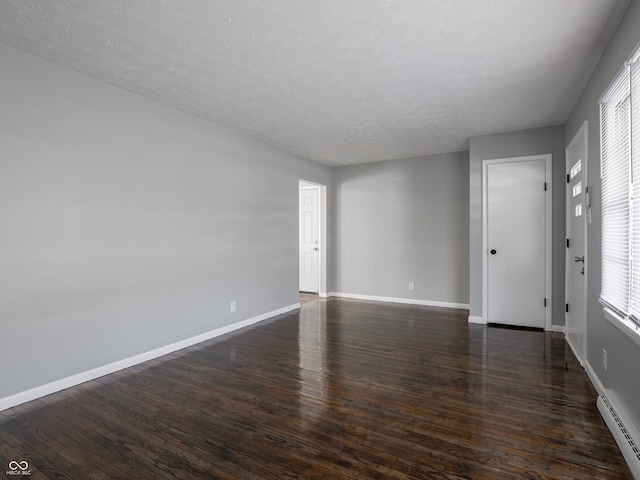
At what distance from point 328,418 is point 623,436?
167cm

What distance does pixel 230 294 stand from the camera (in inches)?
175

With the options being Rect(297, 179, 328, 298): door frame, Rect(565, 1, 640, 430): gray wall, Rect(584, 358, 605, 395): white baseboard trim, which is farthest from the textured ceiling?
Rect(297, 179, 328, 298): door frame

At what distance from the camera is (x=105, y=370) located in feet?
10.1

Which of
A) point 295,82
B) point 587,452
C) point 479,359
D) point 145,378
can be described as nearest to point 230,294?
point 145,378

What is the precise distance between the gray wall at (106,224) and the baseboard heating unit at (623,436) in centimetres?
369

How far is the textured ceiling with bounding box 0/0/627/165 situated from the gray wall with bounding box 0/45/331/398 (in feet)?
1.11

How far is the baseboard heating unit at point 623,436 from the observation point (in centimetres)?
176

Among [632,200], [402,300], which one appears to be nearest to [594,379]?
[632,200]

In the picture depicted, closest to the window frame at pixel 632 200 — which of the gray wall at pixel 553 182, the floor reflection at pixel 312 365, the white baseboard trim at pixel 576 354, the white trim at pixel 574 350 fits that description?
the white baseboard trim at pixel 576 354

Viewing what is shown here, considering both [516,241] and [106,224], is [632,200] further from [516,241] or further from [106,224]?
[106,224]

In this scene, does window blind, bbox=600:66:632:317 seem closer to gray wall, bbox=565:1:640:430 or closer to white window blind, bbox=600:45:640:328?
white window blind, bbox=600:45:640:328

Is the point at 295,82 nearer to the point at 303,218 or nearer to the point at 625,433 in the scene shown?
the point at 625,433

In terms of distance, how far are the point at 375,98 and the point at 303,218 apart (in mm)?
3988

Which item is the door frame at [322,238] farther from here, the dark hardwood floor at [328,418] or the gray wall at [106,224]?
the dark hardwood floor at [328,418]
